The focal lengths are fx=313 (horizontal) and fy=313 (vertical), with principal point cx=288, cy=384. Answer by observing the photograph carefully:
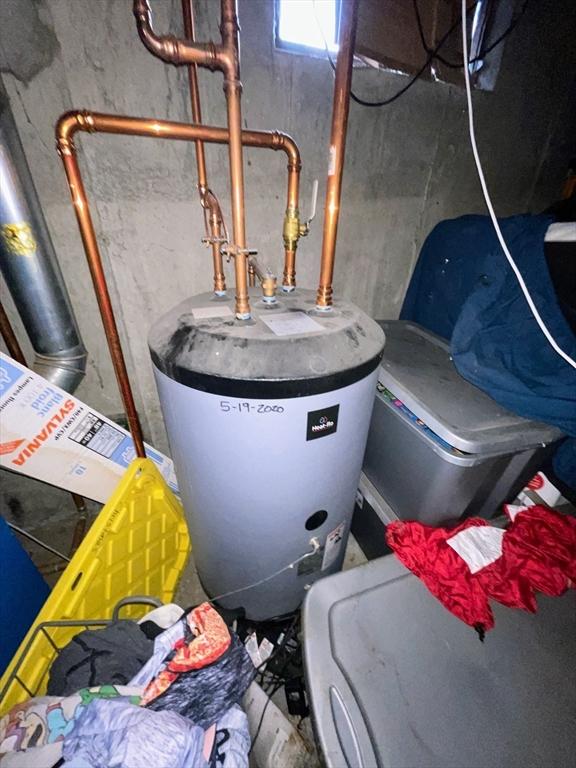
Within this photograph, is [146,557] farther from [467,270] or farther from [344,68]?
[467,270]

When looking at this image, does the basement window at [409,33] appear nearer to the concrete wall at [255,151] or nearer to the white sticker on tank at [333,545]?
the concrete wall at [255,151]

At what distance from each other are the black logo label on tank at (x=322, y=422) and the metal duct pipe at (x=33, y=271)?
0.97m

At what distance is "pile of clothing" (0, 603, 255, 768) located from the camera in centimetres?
71

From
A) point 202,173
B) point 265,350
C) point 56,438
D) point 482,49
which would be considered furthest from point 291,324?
point 482,49

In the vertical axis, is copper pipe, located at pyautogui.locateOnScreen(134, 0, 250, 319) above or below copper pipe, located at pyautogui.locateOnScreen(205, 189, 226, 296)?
above

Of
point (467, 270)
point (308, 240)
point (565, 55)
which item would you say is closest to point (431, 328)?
point (467, 270)

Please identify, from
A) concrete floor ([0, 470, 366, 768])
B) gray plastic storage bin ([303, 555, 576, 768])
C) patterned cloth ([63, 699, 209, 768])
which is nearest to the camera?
gray plastic storage bin ([303, 555, 576, 768])

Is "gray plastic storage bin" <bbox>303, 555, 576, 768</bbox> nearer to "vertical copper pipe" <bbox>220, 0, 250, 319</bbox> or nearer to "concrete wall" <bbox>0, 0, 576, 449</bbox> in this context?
"vertical copper pipe" <bbox>220, 0, 250, 319</bbox>

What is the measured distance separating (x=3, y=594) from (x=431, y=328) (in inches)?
82.7

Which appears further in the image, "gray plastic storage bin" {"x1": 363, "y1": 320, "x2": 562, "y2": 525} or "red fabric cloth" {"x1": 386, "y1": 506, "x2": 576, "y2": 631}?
"gray plastic storage bin" {"x1": 363, "y1": 320, "x2": 562, "y2": 525}

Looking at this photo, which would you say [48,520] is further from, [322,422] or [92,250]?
[322,422]

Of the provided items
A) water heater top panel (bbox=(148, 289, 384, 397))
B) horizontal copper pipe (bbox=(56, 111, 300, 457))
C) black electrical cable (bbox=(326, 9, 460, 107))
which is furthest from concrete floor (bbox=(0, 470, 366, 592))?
black electrical cable (bbox=(326, 9, 460, 107))

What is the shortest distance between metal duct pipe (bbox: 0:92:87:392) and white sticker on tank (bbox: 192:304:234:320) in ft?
1.73

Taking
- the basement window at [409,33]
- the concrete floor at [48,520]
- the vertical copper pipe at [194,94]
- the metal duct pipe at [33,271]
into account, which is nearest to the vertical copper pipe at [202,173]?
the vertical copper pipe at [194,94]
